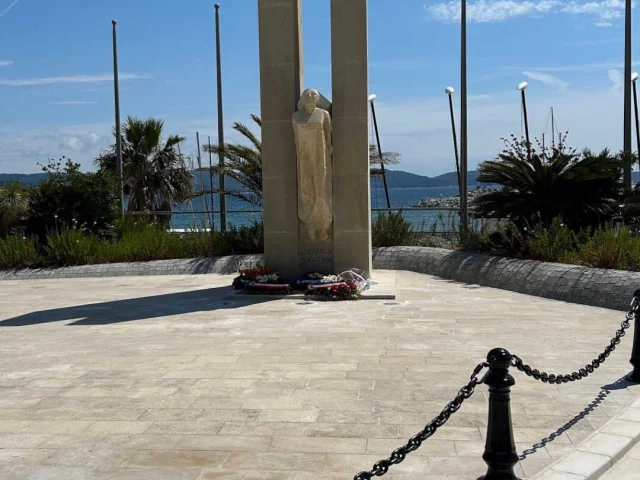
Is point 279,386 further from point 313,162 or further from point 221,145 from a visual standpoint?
point 221,145

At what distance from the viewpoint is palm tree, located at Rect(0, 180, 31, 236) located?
1781 centimetres

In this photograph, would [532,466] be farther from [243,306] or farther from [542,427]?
[243,306]

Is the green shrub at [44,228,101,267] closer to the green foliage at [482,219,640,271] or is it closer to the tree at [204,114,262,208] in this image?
the tree at [204,114,262,208]

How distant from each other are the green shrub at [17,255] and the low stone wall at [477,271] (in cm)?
35

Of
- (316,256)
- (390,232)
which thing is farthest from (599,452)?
(390,232)

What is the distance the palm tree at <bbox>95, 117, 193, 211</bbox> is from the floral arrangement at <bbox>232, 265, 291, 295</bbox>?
49.6 feet

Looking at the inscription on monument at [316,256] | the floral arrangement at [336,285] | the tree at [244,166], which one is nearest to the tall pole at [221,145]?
the tree at [244,166]

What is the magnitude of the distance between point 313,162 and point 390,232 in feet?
15.1

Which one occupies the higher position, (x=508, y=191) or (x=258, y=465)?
(x=508, y=191)

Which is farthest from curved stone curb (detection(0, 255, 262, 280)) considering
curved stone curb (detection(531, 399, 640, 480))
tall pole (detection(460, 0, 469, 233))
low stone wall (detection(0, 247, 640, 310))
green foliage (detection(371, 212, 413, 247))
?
curved stone curb (detection(531, 399, 640, 480))

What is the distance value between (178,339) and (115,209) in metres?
10.2

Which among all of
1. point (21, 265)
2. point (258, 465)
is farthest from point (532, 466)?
point (21, 265)

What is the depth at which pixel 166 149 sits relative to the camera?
27.9 m

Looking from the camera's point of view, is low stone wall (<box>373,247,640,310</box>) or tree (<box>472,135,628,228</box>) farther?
tree (<box>472,135,628,228</box>)
